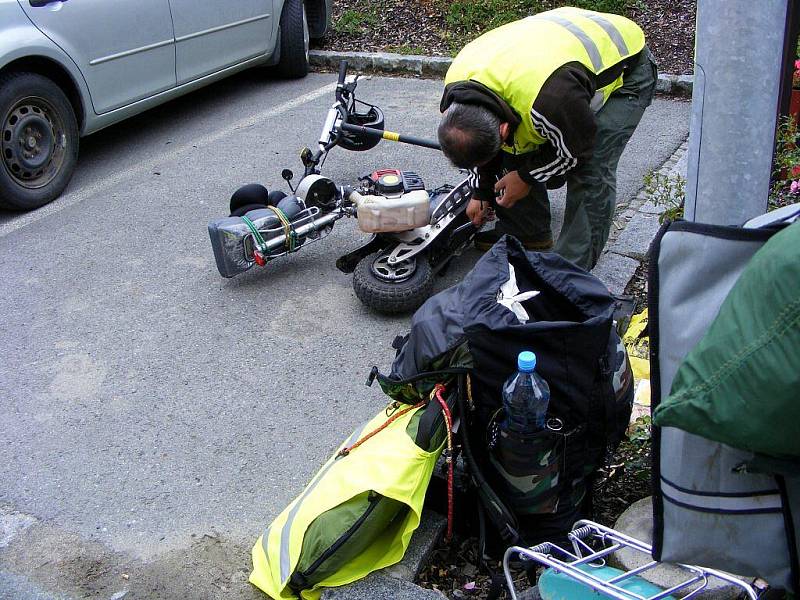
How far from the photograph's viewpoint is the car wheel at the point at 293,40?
723 cm

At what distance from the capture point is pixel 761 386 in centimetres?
132

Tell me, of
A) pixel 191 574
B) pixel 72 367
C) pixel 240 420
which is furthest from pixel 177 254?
pixel 191 574

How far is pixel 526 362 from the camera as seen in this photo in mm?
2232

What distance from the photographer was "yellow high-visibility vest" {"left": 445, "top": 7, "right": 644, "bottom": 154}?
3404 millimetres

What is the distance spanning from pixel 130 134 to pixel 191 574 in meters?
4.66

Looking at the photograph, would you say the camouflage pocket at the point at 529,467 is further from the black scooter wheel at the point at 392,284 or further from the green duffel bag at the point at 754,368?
the black scooter wheel at the point at 392,284

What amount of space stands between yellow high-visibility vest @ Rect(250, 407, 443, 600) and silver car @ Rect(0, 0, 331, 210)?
3.51 meters

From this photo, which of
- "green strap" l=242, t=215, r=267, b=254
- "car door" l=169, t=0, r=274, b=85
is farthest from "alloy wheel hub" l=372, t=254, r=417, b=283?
"car door" l=169, t=0, r=274, b=85

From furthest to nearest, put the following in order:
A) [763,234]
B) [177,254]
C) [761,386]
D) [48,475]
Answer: [177,254], [48,475], [763,234], [761,386]

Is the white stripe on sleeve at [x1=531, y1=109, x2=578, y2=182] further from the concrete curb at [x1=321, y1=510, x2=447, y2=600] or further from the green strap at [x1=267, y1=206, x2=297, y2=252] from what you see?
the concrete curb at [x1=321, y1=510, x2=447, y2=600]

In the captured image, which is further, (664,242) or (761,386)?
(664,242)

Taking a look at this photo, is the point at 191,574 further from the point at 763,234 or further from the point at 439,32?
the point at 439,32

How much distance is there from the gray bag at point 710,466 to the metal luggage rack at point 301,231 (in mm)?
2781

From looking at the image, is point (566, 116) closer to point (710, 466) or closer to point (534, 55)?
point (534, 55)
